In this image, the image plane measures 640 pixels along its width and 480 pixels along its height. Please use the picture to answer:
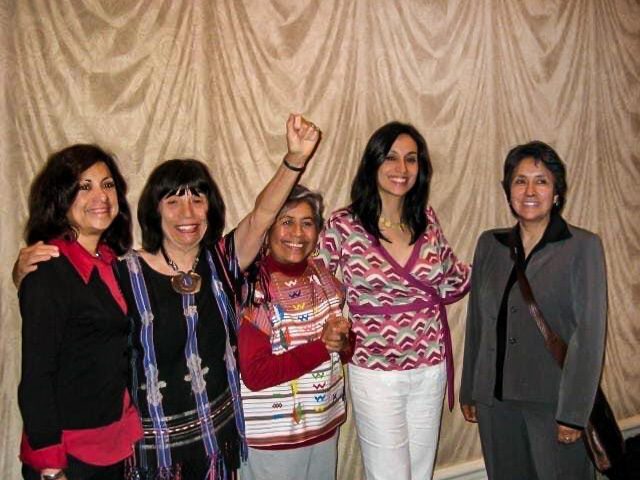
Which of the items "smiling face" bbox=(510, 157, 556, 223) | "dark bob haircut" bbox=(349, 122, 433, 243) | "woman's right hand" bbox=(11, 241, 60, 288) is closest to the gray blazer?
"smiling face" bbox=(510, 157, 556, 223)

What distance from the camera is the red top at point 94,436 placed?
1.46 m

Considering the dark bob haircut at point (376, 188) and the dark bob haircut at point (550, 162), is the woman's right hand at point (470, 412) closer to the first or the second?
the dark bob haircut at point (376, 188)

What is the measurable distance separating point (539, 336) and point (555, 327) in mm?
68

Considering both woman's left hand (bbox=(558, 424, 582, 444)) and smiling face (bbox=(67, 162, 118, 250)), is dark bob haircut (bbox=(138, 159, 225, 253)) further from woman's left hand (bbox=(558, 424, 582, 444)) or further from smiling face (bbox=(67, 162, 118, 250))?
woman's left hand (bbox=(558, 424, 582, 444))

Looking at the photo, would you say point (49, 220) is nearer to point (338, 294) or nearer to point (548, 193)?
point (338, 294)

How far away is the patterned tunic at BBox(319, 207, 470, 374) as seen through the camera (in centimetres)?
211

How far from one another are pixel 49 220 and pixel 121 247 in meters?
0.26

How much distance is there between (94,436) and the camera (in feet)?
5.14

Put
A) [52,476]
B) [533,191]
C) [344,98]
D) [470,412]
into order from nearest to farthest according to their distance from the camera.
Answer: [52,476] < [533,191] < [470,412] < [344,98]

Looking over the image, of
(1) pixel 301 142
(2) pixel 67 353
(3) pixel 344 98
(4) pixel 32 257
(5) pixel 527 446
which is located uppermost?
(3) pixel 344 98

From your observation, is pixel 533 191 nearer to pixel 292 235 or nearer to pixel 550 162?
pixel 550 162

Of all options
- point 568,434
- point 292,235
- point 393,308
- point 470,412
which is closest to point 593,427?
point 568,434

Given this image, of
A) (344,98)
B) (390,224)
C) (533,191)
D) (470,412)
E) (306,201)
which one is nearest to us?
(306,201)

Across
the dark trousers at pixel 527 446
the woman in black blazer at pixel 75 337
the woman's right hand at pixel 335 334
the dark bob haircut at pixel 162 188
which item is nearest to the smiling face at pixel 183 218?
the dark bob haircut at pixel 162 188
